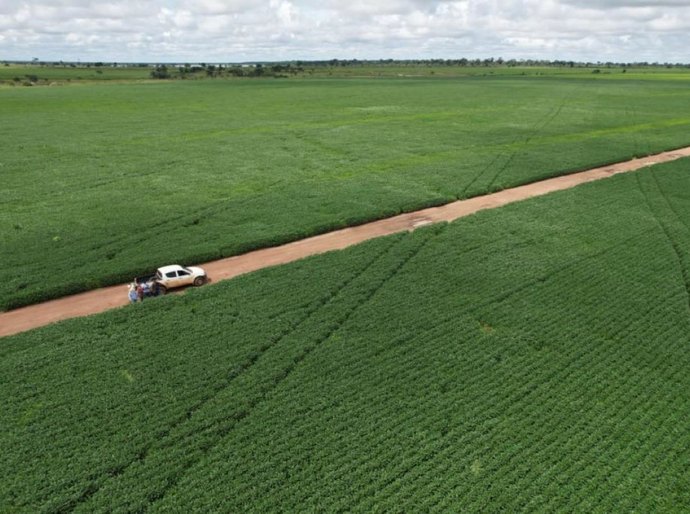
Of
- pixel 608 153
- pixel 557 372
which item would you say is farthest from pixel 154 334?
pixel 608 153

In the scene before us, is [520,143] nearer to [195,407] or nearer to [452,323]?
[452,323]

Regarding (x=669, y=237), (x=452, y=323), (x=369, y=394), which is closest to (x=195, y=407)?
(x=369, y=394)

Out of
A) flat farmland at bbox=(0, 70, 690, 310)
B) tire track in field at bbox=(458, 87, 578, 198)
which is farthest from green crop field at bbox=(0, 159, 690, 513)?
tire track in field at bbox=(458, 87, 578, 198)

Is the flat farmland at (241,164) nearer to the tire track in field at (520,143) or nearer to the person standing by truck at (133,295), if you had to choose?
the tire track in field at (520,143)

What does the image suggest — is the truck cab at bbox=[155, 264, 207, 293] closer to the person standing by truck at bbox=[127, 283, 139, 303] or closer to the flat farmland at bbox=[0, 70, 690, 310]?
the person standing by truck at bbox=[127, 283, 139, 303]

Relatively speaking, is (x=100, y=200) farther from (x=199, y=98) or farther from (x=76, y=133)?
(x=199, y=98)

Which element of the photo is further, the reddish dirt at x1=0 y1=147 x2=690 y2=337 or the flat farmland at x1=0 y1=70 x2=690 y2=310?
the flat farmland at x1=0 y1=70 x2=690 y2=310
